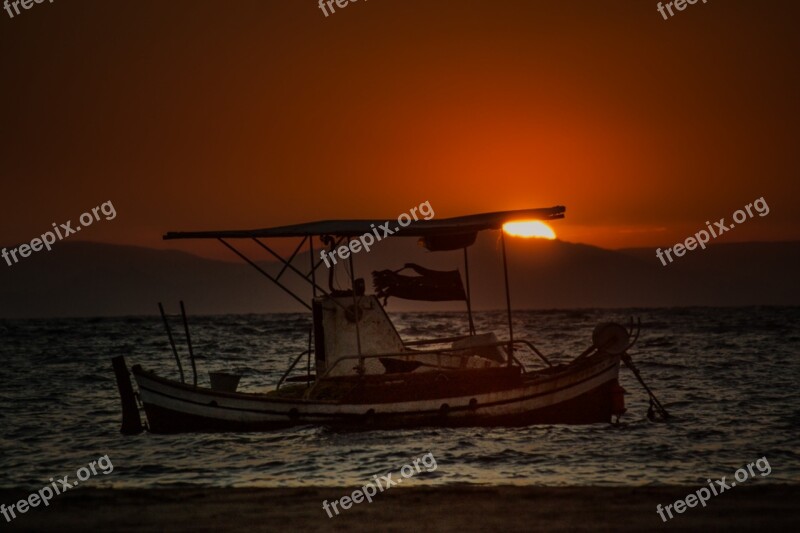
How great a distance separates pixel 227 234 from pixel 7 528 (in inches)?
427

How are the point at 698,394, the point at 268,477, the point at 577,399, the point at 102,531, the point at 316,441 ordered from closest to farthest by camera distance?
1. the point at 102,531
2. the point at 268,477
3. the point at 316,441
4. the point at 577,399
5. the point at 698,394

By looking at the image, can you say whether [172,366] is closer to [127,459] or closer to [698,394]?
[698,394]

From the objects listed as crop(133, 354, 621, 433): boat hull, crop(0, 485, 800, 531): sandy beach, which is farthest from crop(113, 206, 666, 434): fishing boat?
crop(0, 485, 800, 531): sandy beach

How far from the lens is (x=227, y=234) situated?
21953mm

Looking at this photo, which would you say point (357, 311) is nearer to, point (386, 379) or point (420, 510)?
point (386, 379)

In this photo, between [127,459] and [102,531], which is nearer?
[102,531]

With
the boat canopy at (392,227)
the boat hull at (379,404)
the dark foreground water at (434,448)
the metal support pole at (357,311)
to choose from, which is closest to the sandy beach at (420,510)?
the dark foreground water at (434,448)

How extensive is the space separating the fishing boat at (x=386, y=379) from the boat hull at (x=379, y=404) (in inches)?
0.9

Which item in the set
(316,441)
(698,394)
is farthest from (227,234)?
(698,394)

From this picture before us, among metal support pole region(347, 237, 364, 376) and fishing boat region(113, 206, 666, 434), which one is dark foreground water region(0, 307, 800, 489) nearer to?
fishing boat region(113, 206, 666, 434)

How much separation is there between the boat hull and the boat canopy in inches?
123

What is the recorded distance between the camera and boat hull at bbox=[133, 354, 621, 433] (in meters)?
22.0

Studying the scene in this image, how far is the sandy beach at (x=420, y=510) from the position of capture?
11.6 metres

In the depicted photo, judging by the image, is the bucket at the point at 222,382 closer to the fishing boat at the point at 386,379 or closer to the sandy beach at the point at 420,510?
the fishing boat at the point at 386,379
